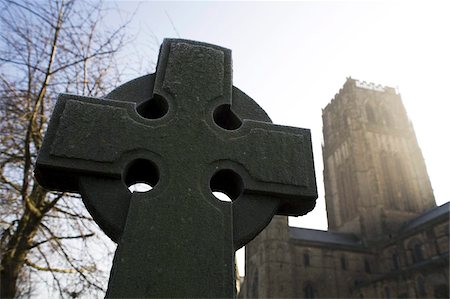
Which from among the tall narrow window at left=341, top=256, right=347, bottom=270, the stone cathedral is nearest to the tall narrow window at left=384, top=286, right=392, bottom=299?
the stone cathedral

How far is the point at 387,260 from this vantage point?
35.3m

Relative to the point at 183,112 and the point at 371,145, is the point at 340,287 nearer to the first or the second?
the point at 371,145

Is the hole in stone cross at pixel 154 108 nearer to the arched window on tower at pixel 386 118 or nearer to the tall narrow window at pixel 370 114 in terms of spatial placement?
the tall narrow window at pixel 370 114

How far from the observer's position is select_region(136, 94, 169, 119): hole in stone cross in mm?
2127

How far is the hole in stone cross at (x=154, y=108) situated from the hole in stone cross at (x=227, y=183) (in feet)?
1.70

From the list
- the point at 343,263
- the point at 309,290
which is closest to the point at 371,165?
the point at 343,263

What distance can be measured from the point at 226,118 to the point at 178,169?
564 mm

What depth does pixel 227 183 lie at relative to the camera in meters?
2.11

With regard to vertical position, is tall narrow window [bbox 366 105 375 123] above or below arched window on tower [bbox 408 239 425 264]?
above

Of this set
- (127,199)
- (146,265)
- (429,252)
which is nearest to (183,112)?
(127,199)

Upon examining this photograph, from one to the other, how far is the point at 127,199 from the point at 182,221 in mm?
311

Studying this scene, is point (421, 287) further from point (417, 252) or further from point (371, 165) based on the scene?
point (371, 165)

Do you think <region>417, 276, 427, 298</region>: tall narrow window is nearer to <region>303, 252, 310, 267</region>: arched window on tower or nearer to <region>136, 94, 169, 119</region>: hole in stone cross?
<region>303, 252, 310, 267</region>: arched window on tower

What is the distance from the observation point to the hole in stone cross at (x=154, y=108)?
6.98 ft
